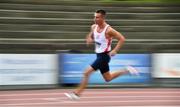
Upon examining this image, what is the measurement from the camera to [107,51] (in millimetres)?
10156

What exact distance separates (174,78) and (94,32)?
4979 mm

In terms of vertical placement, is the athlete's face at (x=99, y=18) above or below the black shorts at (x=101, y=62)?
above

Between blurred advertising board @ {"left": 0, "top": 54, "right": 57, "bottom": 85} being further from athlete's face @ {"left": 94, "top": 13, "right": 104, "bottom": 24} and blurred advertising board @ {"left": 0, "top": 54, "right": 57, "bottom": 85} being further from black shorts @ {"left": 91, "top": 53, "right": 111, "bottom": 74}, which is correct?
athlete's face @ {"left": 94, "top": 13, "right": 104, "bottom": 24}

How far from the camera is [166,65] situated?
47.5ft

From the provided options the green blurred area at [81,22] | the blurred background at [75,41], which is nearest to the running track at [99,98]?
the blurred background at [75,41]

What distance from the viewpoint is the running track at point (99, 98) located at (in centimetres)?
1072

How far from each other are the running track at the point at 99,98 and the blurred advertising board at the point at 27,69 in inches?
14.9

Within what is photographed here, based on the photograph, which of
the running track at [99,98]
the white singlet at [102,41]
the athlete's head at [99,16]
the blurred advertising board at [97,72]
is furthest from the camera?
the blurred advertising board at [97,72]

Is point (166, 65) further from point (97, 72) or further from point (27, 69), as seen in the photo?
point (27, 69)

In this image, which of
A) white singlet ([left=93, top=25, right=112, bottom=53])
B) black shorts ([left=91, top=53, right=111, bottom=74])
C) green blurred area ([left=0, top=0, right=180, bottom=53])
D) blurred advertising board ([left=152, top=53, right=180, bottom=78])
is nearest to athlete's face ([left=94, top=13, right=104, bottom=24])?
white singlet ([left=93, top=25, right=112, bottom=53])

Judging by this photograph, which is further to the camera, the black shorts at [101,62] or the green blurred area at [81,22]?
the green blurred area at [81,22]

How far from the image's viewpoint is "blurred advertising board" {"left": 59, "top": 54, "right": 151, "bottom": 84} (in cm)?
1411

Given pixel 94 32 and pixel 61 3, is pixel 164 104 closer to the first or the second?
pixel 94 32

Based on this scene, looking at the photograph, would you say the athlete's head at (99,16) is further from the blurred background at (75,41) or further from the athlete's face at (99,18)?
the blurred background at (75,41)
